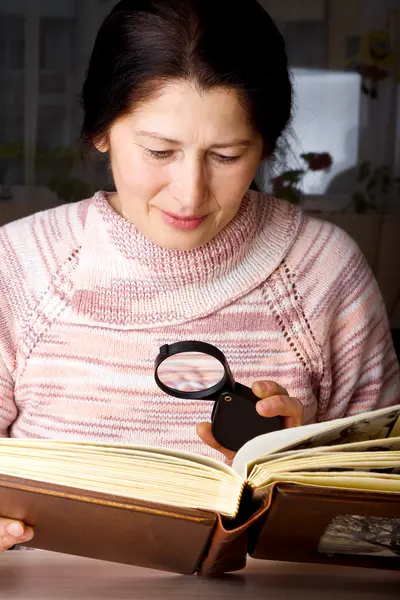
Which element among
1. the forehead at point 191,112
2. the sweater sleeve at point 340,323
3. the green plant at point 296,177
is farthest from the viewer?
the green plant at point 296,177

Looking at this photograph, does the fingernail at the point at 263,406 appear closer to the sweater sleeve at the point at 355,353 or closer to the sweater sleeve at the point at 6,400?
the sweater sleeve at the point at 355,353

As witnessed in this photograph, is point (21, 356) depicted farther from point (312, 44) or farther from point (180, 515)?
point (312, 44)

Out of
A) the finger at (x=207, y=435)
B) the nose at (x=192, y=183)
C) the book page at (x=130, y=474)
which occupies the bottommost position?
the finger at (x=207, y=435)

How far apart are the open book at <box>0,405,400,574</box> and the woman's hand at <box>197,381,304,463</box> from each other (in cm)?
22

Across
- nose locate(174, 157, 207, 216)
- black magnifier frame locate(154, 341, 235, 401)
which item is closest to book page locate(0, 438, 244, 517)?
black magnifier frame locate(154, 341, 235, 401)

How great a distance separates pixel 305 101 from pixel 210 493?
3.99m

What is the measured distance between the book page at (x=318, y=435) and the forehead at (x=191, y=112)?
1.64ft

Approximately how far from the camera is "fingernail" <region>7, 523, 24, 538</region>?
756mm

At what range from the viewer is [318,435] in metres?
0.73

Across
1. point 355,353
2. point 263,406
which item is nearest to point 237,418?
point 263,406

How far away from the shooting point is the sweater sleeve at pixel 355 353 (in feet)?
4.56

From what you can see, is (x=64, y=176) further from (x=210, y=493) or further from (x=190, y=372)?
(x=210, y=493)

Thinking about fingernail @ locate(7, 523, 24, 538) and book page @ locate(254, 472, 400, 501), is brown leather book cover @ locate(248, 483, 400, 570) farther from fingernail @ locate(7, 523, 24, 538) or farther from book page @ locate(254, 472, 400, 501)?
fingernail @ locate(7, 523, 24, 538)

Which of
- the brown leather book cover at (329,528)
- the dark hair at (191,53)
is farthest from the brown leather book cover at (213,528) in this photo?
the dark hair at (191,53)
